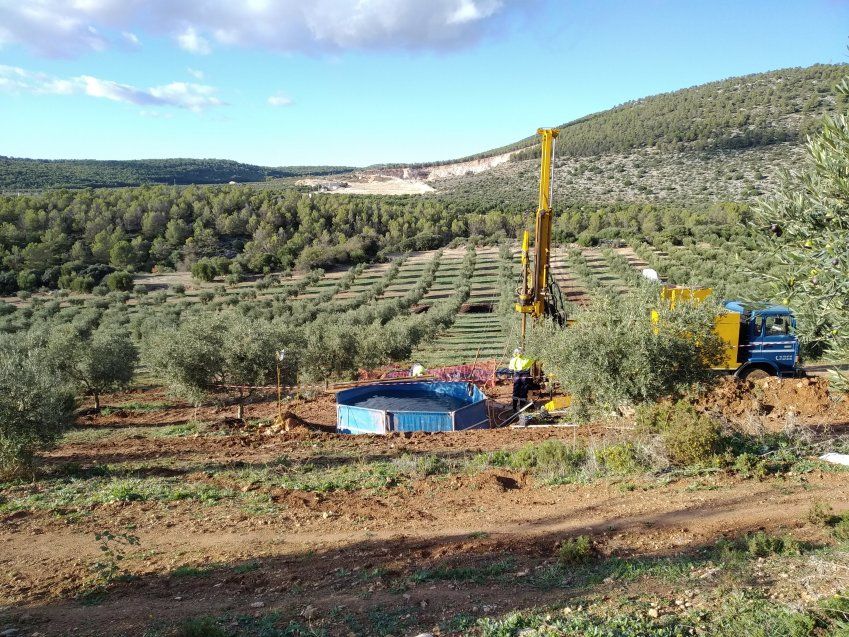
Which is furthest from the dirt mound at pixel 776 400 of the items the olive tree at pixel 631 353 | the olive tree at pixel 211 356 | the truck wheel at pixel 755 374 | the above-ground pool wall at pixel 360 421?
the olive tree at pixel 211 356

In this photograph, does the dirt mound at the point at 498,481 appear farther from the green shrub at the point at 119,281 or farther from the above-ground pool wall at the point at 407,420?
the green shrub at the point at 119,281

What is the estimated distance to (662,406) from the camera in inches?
481

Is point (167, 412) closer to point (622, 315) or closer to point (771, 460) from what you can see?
point (622, 315)

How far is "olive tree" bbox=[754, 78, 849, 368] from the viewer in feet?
18.9

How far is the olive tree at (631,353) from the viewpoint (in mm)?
13055

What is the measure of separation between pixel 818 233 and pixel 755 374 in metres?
14.5

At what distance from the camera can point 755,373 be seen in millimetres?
18859

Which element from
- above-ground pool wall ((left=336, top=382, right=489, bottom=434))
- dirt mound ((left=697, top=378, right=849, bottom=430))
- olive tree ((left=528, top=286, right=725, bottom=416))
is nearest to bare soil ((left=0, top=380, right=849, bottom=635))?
dirt mound ((left=697, top=378, right=849, bottom=430))

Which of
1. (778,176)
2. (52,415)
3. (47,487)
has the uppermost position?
(778,176)

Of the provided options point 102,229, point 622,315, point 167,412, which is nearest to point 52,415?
point 167,412

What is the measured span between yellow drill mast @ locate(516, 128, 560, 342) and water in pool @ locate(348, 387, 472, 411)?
192 inches

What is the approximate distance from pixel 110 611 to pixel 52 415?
8.89 meters

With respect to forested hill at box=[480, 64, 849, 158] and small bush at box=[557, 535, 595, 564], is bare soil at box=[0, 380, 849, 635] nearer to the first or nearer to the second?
small bush at box=[557, 535, 595, 564]

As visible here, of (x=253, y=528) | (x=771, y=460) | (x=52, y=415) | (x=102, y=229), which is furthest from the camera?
(x=102, y=229)
